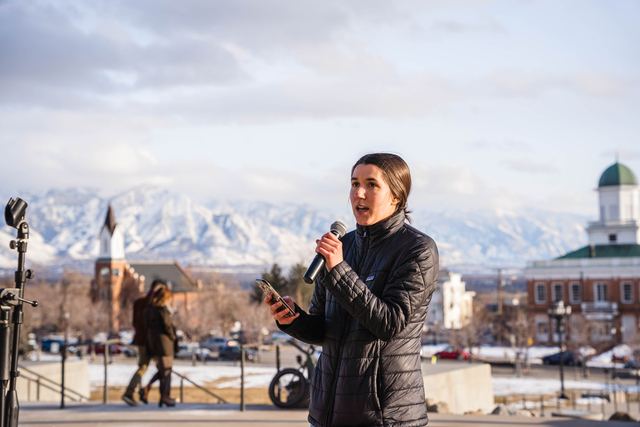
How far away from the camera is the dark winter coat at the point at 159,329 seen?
10.9 m

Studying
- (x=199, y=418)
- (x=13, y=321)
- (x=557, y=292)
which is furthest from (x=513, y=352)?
(x=13, y=321)

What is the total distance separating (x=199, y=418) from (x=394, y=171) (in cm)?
741

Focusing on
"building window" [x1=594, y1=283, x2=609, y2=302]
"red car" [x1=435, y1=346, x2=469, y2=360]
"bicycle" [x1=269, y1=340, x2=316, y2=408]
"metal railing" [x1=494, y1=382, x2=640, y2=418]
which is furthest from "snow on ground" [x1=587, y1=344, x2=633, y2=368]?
"bicycle" [x1=269, y1=340, x2=316, y2=408]

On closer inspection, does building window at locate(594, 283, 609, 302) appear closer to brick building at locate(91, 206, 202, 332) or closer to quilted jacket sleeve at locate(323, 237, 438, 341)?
brick building at locate(91, 206, 202, 332)

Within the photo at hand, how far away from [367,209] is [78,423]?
7786 millimetres

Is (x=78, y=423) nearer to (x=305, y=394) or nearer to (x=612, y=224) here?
(x=305, y=394)

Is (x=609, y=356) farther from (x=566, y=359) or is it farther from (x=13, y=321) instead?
(x=13, y=321)

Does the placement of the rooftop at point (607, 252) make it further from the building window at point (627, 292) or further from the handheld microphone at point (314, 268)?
the handheld microphone at point (314, 268)

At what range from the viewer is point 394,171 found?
3.78 meters

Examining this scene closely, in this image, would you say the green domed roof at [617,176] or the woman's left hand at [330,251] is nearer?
the woman's left hand at [330,251]

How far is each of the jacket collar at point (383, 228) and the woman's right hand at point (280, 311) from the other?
608 millimetres

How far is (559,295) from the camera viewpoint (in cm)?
6500

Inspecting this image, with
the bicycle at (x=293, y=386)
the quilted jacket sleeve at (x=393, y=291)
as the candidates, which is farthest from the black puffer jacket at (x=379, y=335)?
the bicycle at (x=293, y=386)

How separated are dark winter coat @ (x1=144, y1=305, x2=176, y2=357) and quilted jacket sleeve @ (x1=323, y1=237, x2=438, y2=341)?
800 centimetres
